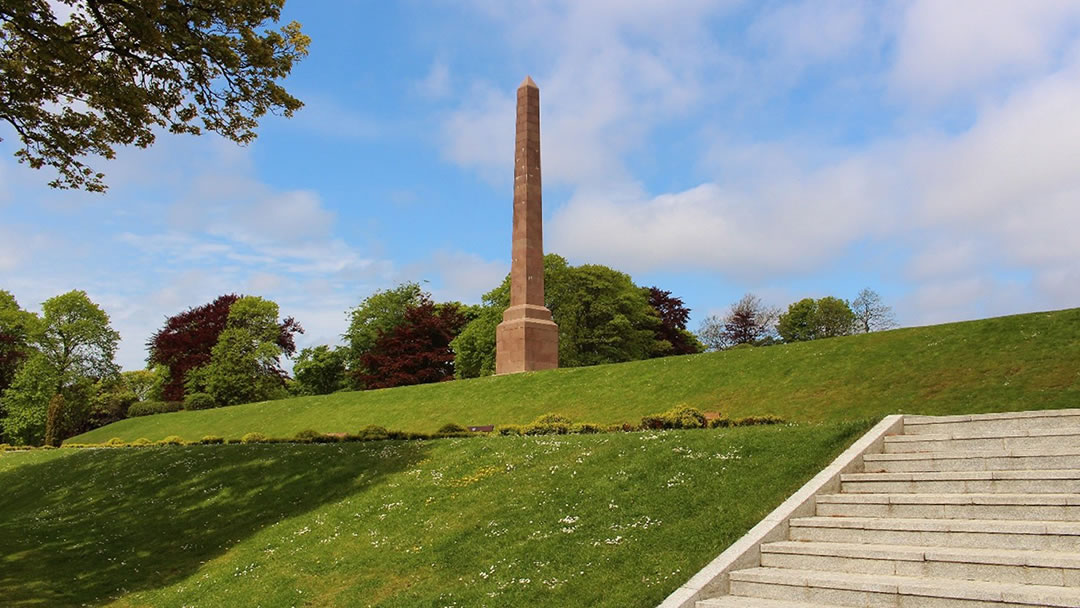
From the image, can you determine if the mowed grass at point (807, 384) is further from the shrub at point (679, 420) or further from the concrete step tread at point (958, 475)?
the concrete step tread at point (958, 475)

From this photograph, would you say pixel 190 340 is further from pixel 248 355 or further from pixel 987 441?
pixel 987 441

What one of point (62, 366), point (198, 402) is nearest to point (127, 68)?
point (198, 402)

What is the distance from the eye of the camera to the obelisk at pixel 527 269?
35688mm

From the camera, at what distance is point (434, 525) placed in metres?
13.6

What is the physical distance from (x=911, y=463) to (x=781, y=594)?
4127 millimetres

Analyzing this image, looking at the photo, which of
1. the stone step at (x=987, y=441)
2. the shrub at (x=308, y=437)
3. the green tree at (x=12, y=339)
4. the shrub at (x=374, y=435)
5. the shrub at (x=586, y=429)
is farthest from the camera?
the green tree at (x=12, y=339)

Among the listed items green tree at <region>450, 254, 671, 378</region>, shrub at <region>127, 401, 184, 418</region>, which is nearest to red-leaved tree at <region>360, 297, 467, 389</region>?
green tree at <region>450, 254, 671, 378</region>

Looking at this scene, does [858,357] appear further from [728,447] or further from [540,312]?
[540,312]

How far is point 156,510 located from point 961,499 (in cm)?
1852

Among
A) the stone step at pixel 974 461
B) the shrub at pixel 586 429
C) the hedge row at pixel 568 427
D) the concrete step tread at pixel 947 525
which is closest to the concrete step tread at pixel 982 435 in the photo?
the stone step at pixel 974 461

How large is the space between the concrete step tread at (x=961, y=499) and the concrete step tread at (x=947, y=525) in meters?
0.31

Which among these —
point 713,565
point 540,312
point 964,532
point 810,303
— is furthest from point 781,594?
point 810,303

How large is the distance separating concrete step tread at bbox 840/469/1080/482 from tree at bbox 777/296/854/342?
236 ft

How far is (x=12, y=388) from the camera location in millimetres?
61062
